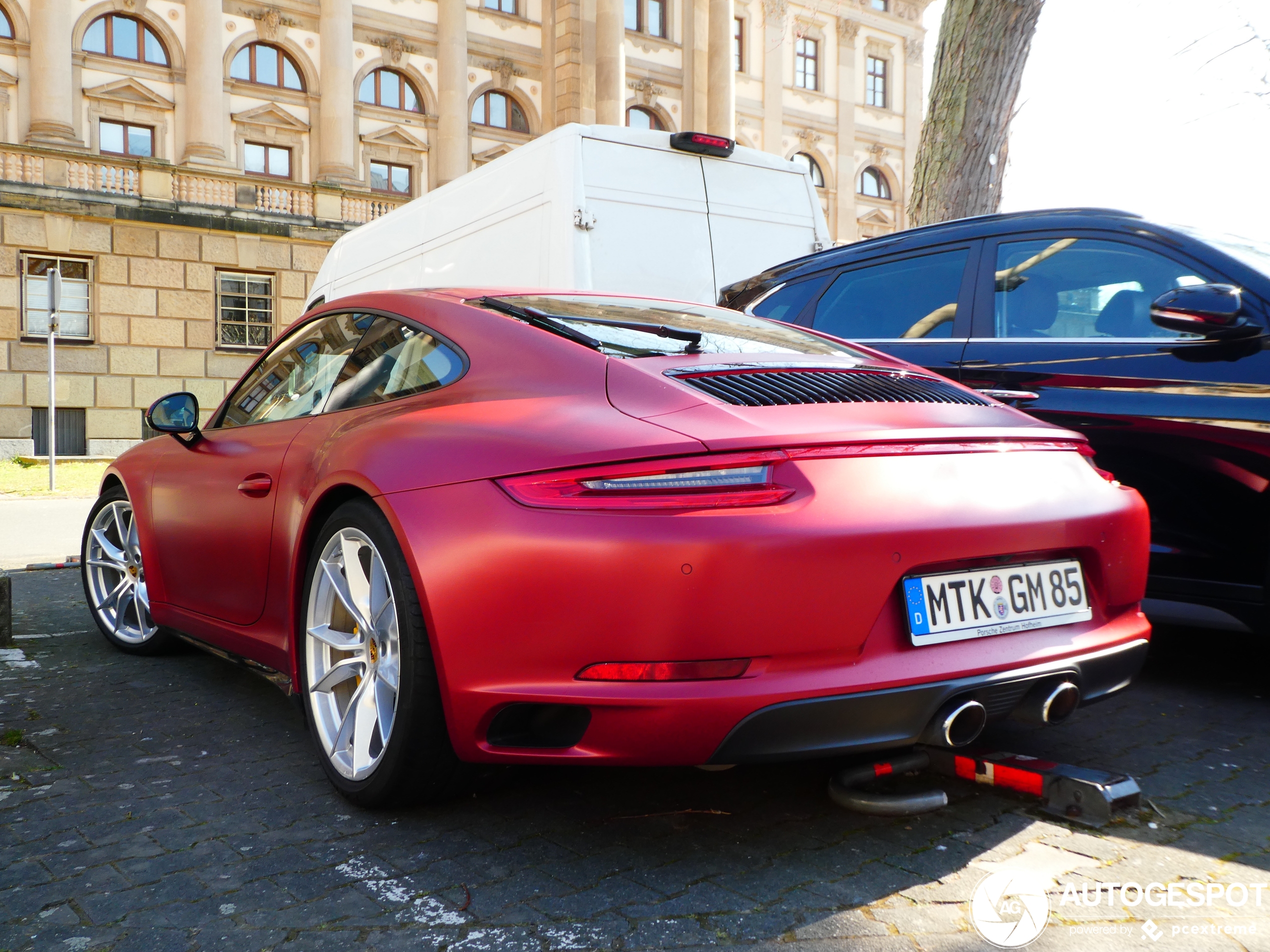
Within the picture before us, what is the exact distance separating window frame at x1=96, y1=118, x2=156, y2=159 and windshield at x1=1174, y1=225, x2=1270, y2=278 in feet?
84.5

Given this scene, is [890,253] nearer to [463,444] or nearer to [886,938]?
[463,444]

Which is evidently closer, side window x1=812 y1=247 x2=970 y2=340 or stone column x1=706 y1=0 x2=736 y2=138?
side window x1=812 y1=247 x2=970 y2=340

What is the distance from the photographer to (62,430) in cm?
2205

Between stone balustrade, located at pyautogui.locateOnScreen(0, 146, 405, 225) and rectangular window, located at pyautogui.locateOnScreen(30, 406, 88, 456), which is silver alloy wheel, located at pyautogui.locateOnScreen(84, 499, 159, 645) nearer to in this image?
rectangular window, located at pyautogui.locateOnScreen(30, 406, 88, 456)

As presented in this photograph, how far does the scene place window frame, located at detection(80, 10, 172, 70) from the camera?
82.9ft

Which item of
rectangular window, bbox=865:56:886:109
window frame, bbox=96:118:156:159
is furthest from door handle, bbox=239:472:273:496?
rectangular window, bbox=865:56:886:109

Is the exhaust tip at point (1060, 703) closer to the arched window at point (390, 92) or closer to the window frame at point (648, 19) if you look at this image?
the arched window at point (390, 92)

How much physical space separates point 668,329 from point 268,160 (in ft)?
89.6

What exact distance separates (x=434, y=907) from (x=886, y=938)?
86 centimetres

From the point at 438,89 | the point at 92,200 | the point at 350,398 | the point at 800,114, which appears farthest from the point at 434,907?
the point at 800,114

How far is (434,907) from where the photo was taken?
2.17 meters

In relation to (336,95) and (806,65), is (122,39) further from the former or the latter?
(806,65)

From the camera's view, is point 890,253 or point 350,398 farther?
point 890,253

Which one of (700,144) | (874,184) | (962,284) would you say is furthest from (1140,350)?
(874,184)
